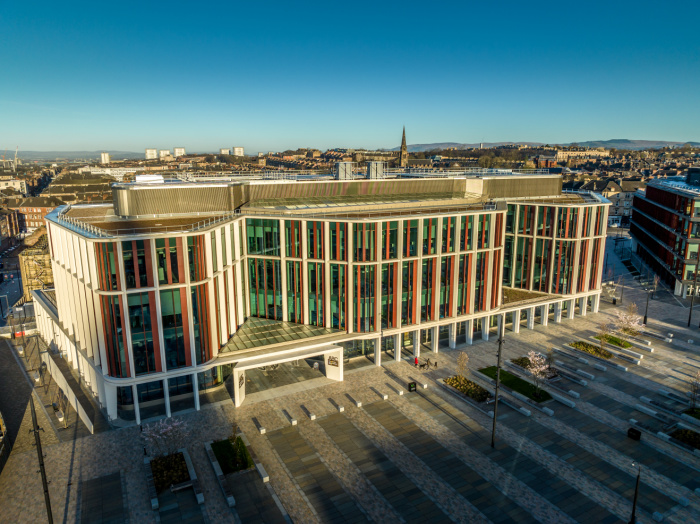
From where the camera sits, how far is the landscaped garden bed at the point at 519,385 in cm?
4747

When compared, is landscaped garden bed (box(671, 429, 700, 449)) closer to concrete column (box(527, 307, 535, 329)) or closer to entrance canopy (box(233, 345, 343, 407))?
concrete column (box(527, 307, 535, 329))

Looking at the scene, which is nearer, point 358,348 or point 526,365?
point 526,365

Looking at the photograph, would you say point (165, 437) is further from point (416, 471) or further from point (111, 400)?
point (416, 471)

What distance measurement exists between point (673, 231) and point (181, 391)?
3341 inches

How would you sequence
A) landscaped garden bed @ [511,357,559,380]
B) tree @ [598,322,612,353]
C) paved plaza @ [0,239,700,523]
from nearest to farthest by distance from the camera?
paved plaza @ [0,239,700,523] → landscaped garden bed @ [511,357,559,380] → tree @ [598,322,612,353]

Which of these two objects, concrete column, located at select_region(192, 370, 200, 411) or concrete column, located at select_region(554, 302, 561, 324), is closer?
concrete column, located at select_region(192, 370, 200, 411)

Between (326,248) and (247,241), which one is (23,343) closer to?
(247,241)

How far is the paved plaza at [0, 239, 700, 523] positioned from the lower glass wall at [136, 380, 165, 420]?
3.17 m

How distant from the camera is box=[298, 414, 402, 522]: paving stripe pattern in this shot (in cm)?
3253

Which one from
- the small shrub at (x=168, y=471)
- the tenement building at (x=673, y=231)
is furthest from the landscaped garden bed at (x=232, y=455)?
the tenement building at (x=673, y=231)

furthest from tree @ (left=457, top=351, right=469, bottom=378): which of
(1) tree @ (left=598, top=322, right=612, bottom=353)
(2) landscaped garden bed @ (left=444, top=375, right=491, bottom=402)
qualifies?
(1) tree @ (left=598, top=322, right=612, bottom=353)

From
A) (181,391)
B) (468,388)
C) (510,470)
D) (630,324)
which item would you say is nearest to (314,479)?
(510,470)

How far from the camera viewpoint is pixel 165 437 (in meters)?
37.3

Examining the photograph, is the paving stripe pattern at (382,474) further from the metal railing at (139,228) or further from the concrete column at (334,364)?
the metal railing at (139,228)
